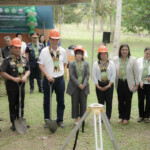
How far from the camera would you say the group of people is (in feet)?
16.5

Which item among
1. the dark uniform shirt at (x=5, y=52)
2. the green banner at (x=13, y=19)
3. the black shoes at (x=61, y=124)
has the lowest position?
the black shoes at (x=61, y=124)

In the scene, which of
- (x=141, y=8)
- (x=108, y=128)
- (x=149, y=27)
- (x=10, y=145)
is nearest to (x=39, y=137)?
(x=10, y=145)

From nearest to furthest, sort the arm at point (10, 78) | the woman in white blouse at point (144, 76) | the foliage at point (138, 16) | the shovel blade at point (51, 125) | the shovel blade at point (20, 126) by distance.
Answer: the arm at point (10, 78), the shovel blade at point (51, 125), the shovel blade at point (20, 126), the woman in white blouse at point (144, 76), the foliage at point (138, 16)

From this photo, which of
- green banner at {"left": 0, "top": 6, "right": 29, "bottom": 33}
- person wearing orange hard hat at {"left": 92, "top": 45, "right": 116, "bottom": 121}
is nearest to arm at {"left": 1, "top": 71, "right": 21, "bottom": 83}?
person wearing orange hard hat at {"left": 92, "top": 45, "right": 116, "bottom": 121}

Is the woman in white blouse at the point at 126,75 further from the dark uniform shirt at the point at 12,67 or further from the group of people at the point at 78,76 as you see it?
the dark uniform shirt at the point at 12,67

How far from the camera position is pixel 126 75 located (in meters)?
5.46

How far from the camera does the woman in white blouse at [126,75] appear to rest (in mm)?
5406

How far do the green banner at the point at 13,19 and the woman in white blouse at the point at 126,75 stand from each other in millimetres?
6770

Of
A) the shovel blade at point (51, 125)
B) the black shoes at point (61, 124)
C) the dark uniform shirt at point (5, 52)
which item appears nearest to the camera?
the shovel blade at point (51, 125)

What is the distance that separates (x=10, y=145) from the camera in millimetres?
4598

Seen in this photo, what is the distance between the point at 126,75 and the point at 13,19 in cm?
728

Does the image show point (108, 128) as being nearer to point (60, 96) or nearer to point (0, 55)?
point (60, 96)

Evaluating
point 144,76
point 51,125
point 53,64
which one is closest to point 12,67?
point 53,64

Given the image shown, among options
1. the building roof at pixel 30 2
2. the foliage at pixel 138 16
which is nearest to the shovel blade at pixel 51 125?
the building roof at pixel 30 2
